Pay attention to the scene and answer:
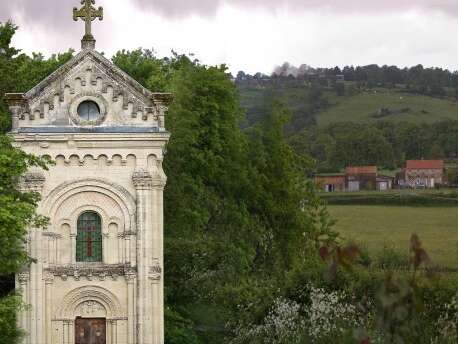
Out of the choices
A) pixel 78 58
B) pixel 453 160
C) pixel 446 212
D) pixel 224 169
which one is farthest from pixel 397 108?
pixel 78 58

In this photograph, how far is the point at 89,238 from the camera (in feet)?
105

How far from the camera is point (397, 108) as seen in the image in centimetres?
13225

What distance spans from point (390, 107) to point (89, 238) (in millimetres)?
104265

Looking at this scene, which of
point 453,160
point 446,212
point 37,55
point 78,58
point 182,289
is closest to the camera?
point 78,58

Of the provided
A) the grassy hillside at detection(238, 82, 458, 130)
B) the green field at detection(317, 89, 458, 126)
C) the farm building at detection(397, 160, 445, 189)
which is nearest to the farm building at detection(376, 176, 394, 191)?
the farm building at detection(397, 160, 445, 189)

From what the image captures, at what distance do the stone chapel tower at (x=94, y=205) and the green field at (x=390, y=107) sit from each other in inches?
3447

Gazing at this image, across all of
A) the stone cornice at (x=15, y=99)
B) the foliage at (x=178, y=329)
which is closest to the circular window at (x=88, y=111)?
the stone cornice at (x=15, y=99)

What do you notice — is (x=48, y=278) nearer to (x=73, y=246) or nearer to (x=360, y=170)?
(x=73, y=246)

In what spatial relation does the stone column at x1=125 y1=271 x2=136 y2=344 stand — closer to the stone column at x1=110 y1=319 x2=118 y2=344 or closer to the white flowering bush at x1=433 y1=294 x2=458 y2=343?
the stone column at x1=110 y1=319 x2=118 y2=344

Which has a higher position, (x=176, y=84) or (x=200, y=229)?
(x=176, y=84)

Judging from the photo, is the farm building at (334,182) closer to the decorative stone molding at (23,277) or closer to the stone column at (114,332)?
the stone column at (114,332)

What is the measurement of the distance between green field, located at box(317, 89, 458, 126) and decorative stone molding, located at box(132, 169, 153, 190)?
8757 cm

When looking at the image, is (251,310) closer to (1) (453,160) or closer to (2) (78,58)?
(2) (78,58)

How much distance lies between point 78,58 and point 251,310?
482 inches
